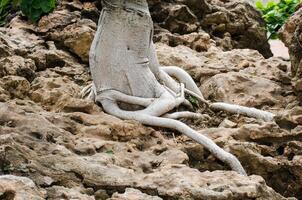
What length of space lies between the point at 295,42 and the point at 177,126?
1.62 metres

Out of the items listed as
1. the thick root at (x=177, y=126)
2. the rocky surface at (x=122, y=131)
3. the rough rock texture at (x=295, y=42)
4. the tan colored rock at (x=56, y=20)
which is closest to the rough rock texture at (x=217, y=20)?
the rocky surface at (x=122, y=131)

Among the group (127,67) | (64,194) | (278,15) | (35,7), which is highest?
(64,194)

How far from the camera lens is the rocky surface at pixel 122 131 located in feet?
13.4

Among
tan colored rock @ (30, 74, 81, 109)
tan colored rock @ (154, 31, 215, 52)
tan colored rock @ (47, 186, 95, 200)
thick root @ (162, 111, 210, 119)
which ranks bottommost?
tan colored rock @ (154, 31, 215, 52)

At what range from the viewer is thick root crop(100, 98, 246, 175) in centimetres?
510

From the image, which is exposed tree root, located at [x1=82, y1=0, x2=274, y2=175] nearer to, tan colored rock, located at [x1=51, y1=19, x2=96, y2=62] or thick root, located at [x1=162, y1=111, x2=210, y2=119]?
thick root, located at [x1=162, y1=111, x2=210, y2=119]

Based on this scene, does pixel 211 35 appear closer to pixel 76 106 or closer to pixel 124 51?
pixel 124 51

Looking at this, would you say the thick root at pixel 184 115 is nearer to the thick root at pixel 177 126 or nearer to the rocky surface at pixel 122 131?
the rocky surface at pixel 122 131

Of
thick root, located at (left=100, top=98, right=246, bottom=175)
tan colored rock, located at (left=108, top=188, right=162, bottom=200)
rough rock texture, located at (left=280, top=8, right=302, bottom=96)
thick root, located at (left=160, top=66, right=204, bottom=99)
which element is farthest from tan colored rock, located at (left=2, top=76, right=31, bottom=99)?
rough rock texture, located at (left=280, top=8, right=302, bottom=96)

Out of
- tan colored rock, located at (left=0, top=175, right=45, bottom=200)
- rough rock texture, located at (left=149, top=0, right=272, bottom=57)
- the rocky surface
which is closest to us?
tan colored rock, located at (left=0, top=175, right=45, bottom=200)

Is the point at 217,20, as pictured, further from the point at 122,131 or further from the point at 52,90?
the point at 122,131

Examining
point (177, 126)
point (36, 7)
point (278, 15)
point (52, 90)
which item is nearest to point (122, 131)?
point (177, 126)

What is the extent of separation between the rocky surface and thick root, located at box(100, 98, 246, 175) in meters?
0.08

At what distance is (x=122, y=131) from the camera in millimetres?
5375
